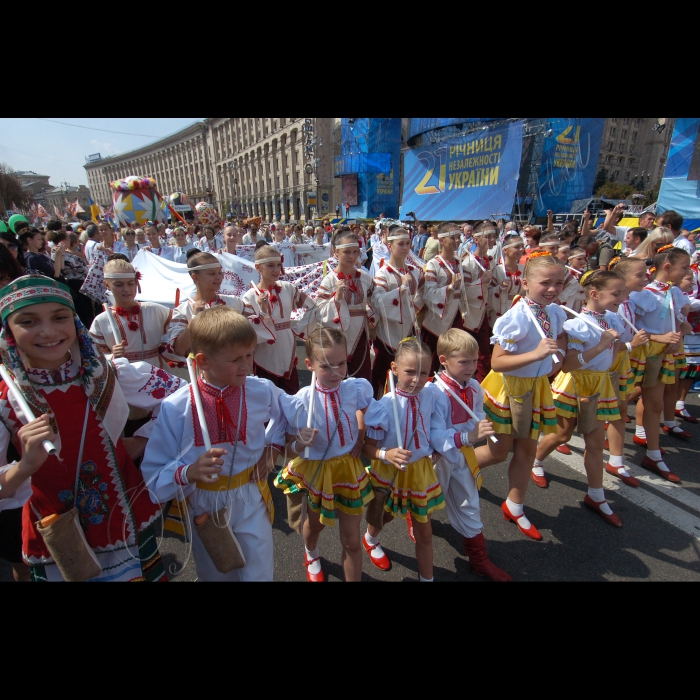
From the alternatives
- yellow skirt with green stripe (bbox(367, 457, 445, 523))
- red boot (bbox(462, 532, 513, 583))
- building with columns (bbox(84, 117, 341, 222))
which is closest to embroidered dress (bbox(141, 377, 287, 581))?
yellow skirt with green stripe (bbox(367, 457, 445, 523))

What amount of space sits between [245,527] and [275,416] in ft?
1.73

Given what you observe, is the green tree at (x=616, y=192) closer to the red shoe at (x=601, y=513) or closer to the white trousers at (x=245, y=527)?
the red shoe at (x=601, y=513)

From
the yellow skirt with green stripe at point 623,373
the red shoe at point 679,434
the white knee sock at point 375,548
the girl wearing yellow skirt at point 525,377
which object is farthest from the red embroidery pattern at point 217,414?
the red shoe at point 679,434

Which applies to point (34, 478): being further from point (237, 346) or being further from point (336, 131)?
point (336, 131)

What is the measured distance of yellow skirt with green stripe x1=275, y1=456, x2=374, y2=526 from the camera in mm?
2131

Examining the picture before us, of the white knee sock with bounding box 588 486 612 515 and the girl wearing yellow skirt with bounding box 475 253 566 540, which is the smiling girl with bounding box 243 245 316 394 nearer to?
the girl wearing yellow skirt with bounding box 475 253 566 540

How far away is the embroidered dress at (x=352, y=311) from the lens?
4.09 m

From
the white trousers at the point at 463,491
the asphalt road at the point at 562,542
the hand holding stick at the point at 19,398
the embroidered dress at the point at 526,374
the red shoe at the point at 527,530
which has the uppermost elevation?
the hand holding stick at the point at 19,398

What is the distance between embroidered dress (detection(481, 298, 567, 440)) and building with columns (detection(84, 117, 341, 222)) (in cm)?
4435

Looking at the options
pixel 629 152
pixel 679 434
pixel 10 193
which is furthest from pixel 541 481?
pixel 629 152

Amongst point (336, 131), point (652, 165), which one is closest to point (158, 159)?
point (336, 131)

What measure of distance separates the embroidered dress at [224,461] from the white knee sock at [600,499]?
253cm

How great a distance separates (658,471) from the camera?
11.2ft
